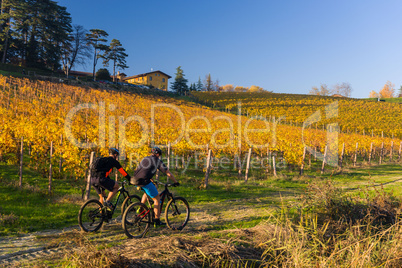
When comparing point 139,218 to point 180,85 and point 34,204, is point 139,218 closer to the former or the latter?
point 34,204

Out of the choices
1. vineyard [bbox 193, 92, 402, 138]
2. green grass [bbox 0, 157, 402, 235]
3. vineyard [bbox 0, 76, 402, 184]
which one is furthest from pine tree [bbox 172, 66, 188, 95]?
green grass [bbox 0, 157, 402, 235]

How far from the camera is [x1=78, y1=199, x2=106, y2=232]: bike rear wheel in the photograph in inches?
226

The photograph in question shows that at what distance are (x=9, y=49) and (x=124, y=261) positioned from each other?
50.8 metres

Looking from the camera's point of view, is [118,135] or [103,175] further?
[118,135]

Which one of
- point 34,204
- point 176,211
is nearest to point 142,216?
point 176,211

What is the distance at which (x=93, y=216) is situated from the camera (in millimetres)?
5820

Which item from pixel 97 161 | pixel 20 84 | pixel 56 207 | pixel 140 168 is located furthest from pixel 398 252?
pixel 20 84

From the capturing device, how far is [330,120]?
5675 cm

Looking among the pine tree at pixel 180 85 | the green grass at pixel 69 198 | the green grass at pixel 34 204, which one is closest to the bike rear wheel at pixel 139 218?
the green grass at pixel 69 198

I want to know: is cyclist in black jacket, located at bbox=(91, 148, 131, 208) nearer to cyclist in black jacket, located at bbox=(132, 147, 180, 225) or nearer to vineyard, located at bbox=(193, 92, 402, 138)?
cyclist in black jacket, located at bbox=(132, 147, 180, 225)

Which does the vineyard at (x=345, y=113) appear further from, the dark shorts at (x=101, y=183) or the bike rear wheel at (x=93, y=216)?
the bike rear wheel at (x=93, y=216)

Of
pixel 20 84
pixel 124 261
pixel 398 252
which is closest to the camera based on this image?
pixel 124 261

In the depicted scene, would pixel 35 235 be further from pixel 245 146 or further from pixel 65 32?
pixel 65 32

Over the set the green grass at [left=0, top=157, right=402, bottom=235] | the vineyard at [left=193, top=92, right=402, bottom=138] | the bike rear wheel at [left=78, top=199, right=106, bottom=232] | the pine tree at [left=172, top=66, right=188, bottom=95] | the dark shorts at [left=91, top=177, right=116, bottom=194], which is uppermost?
the pine tree at [left=172, top=66, right=188, bottom=95]
